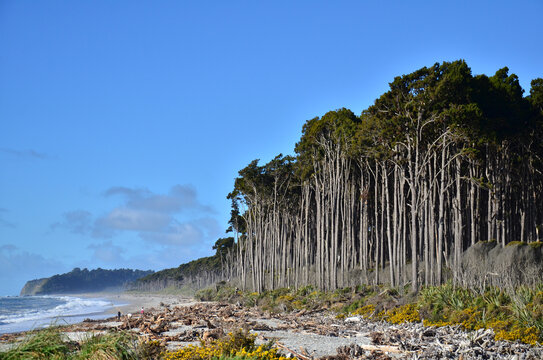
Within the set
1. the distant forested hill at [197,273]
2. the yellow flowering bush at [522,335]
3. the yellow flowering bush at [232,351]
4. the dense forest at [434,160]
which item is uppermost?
the dense forest at [434,160]

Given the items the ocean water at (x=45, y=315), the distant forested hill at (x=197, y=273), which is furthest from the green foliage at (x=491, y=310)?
the distant forested hill at (x=197, y=273)

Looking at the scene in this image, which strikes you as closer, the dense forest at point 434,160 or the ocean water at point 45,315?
the dense forest at point 434,160

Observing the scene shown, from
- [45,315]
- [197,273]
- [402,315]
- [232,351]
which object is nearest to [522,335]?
[402,315]

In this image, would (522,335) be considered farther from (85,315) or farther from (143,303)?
(143,303)

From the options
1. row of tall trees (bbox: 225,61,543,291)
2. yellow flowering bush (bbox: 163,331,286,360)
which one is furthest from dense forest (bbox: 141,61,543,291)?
yellow flowering bush (bbox: 163,331,286,360)

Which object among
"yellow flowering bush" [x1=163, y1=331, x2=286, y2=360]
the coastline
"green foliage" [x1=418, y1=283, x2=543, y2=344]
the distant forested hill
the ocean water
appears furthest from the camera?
the distant forested hill

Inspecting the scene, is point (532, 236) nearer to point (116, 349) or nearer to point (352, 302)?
point (352, 302)

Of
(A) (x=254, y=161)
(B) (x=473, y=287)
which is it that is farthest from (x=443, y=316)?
(A) (x=254, y=161)

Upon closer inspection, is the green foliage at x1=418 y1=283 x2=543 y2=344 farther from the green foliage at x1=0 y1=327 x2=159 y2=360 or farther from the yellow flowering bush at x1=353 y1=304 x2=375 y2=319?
the green foliage at x1=0 y1=327 x2=159 y2=360

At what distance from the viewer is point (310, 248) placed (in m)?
48.4

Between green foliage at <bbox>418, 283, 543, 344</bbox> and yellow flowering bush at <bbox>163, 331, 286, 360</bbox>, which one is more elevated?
yellow flowering bush at <bbox>163, 331, 286, 360</bbox>

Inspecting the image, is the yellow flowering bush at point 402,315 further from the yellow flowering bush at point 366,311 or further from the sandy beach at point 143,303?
the sandy beach at point 143,303

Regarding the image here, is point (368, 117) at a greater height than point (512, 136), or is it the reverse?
point (368, 117)

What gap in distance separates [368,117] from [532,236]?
559 inches
